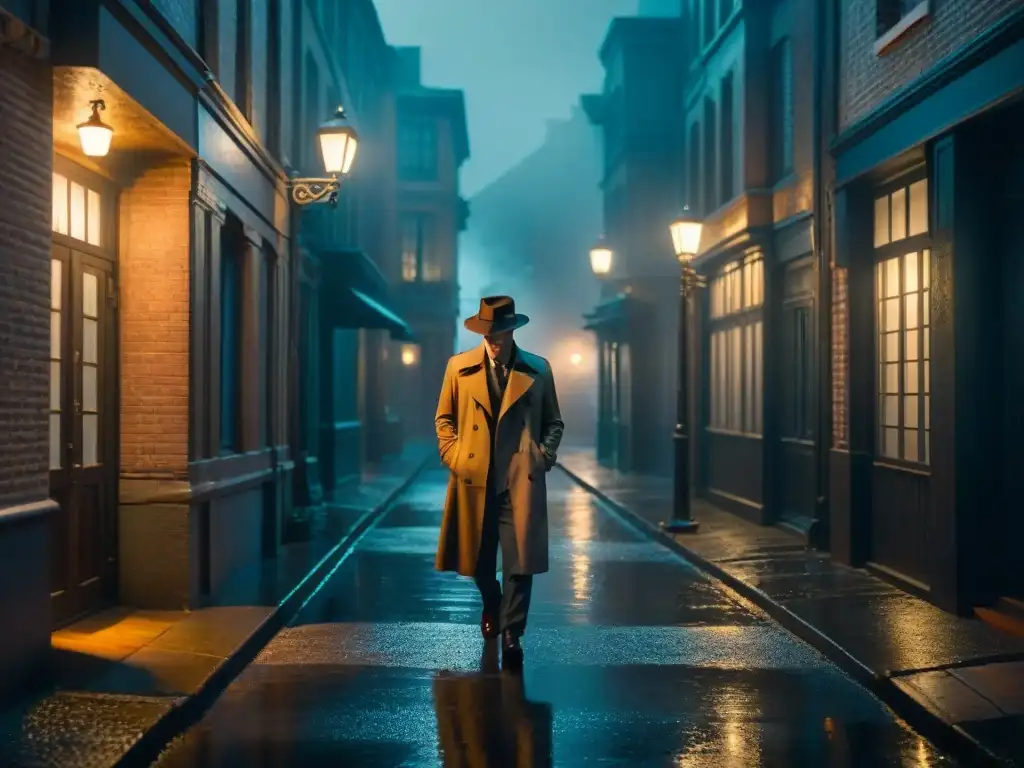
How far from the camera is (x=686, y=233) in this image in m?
14.9

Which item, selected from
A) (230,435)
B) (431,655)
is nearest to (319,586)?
(230,435)

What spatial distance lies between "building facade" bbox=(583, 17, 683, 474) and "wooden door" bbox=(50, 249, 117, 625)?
19.2 metres

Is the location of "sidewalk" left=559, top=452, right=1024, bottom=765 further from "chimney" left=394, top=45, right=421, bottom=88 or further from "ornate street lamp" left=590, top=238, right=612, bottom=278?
"chimney" left=394, top=45, right=421, bottom=88

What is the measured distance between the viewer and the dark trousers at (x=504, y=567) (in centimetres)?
745

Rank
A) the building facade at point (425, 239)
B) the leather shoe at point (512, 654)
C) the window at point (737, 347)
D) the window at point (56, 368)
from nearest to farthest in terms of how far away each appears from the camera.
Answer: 1. the leather shoe at point (512, 654)
2. the window at point (56, 368)
3. the window at point (737, 347)
4. the building facade at point (425, 239)

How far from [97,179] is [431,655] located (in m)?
4.15

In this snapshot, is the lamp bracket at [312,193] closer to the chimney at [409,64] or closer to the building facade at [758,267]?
the building facade at [758,267]

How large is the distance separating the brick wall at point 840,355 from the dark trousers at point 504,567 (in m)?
5.06

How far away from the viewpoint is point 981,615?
886 cm

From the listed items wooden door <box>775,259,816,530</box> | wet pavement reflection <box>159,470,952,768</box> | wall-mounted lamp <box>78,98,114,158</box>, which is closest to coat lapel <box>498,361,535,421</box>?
wet pavement reflection <box>159,470,952,768</box>

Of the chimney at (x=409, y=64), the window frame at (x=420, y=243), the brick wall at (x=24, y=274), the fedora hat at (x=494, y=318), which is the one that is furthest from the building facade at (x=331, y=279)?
the chimney at (x=409, y=64)

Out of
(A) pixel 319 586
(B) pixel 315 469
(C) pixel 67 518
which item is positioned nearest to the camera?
(C) pixel 67 518

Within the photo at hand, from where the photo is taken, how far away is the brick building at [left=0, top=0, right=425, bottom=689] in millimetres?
6520

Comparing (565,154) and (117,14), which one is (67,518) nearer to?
(117,14)
